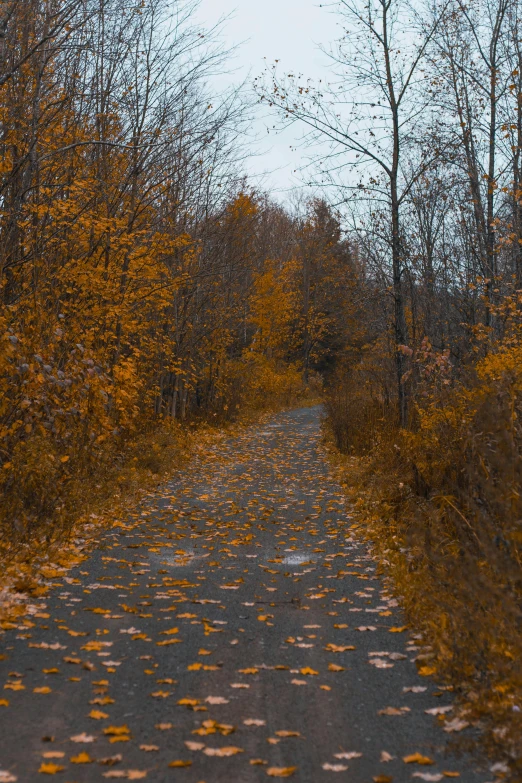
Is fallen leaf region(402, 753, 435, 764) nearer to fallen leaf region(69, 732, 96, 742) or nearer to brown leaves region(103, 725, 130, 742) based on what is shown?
brown leaves region(103, 725, 130, 742)

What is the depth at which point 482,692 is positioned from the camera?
448 centimetres

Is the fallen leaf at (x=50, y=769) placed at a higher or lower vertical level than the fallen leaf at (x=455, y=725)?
higher

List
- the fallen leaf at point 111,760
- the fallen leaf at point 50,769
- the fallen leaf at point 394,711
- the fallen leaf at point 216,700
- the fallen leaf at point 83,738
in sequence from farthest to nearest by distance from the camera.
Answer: the fallen leaf at point 216,700
the fallen leaf at point 394,711
the fallen leaf at point 83,738
the fallen leaf at point 111,760
the fallen leaf at point 50,769

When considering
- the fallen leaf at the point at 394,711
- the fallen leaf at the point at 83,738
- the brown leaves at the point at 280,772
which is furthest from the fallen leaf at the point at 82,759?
the fallen leaf at the point at 394,711

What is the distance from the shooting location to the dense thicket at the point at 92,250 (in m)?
8.66

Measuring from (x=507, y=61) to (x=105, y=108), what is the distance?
8.68 metres

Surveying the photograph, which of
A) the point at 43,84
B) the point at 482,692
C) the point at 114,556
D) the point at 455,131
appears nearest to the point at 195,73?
the point at 43,84

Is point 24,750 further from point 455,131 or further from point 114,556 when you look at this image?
point 455,131

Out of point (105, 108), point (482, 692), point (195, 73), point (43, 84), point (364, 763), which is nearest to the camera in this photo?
point (364, 763)

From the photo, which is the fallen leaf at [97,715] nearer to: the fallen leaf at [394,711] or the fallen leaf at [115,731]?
the fallen leaf at [115,731]

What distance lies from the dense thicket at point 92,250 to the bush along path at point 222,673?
1.63 meters

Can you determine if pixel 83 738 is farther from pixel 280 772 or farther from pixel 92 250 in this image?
pixel 92 250

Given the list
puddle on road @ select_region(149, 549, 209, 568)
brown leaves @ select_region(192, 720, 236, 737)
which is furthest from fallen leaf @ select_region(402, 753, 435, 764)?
puddle on road @ select_region(149, 549, 209, 568)

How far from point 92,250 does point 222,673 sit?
8.94 meters
